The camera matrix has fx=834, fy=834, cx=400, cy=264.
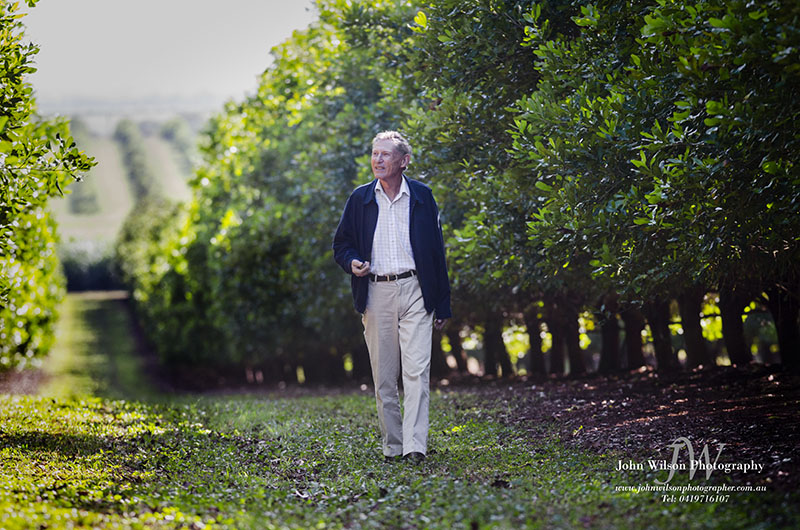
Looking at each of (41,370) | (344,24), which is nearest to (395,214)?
(344,24)

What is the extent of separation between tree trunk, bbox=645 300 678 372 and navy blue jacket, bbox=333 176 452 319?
8.02 metres

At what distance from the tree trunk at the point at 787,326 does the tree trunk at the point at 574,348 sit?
14.7ft

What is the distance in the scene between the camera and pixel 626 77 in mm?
8648

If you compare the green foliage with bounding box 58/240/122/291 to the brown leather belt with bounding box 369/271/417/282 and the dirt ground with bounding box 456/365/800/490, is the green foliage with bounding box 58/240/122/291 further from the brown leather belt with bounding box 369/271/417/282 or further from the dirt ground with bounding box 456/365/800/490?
the brown leather belt with bounding box 369/271/417/282

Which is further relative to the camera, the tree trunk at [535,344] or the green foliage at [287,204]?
the tree trunk at [535,344]

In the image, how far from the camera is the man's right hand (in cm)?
717

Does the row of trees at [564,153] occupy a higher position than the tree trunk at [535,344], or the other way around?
the row of trees at [564,153]

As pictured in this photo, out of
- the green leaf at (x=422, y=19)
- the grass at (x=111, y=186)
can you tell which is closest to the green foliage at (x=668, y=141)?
the green leaf at (x=422, y=19)

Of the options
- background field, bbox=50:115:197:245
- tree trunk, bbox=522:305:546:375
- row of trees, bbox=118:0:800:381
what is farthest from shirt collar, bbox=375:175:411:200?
background field, bbox=50:115:197:245

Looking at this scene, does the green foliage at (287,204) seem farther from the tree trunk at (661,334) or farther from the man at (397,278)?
the man at (397,278)

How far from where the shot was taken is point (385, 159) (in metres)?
7.32

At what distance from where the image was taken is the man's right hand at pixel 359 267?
282 inches

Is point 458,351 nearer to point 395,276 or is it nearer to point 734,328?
point 734,328

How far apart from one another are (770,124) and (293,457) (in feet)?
17.2
